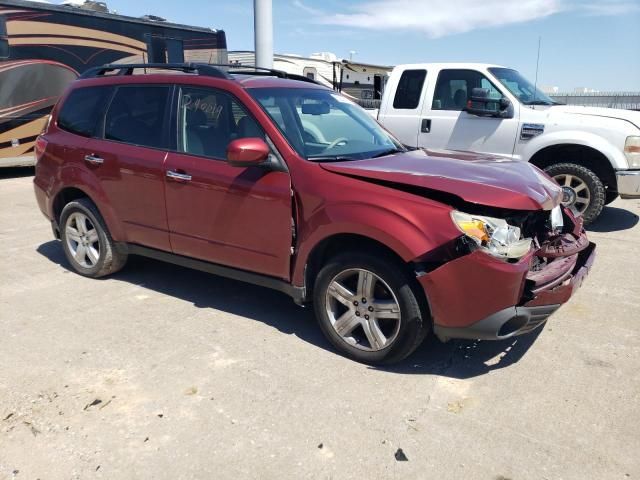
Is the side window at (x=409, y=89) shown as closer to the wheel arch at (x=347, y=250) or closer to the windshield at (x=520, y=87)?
the windshield at (x=520, y=87)

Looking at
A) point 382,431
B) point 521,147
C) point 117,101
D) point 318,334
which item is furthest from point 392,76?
point 382,431

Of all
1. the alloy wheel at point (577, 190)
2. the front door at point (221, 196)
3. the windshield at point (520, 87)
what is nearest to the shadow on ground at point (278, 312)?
the front door at point (221, 196)

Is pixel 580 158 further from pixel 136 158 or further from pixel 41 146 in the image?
pixel 41 146

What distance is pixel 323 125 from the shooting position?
4180 millimetres

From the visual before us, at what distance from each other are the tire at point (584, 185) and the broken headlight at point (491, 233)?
4137mm

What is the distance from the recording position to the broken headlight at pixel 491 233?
2.96m

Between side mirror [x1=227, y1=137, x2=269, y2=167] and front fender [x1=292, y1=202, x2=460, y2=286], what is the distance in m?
0.53

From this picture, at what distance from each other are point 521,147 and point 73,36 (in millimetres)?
9399

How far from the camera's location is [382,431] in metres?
2.78

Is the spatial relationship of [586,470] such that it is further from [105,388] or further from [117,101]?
[117,101]

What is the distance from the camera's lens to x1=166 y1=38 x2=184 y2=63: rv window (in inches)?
511

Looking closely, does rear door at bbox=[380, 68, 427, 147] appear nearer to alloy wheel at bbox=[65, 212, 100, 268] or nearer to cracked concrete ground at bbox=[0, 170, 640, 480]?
cracked concrete ground at bbox=[0, 170, 640, 480]

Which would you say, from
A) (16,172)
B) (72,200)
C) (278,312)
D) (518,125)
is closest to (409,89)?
(518,125)

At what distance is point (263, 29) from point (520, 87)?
4.92m
